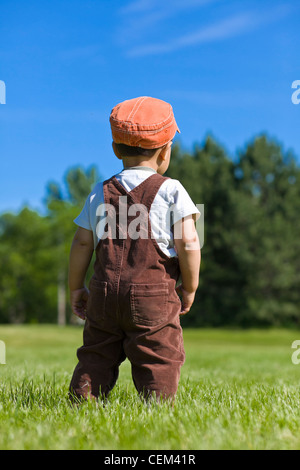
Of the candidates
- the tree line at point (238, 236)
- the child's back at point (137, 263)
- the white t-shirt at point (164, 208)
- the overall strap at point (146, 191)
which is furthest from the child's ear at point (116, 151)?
the tree line at point (238, 236)

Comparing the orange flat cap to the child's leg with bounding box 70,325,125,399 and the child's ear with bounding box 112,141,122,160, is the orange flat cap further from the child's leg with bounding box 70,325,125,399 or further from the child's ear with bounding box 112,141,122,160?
the child's leg with bounding box 70,325,125,399

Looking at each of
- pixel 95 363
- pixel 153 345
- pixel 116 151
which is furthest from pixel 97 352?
pixel 116 151

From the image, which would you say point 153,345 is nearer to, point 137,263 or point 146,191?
point 137,263

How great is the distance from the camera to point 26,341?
24.8 metres

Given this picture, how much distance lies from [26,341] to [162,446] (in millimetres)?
23751

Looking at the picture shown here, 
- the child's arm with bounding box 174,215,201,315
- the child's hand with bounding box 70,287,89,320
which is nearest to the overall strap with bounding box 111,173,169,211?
the child's arm with bounding box 174,215,201,315

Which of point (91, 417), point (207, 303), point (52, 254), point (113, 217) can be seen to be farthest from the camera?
point (52, 254)

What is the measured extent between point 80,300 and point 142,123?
127 cm

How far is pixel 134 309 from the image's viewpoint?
301cm

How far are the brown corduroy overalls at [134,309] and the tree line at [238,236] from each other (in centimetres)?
3513

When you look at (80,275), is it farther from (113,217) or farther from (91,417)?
(91,417)

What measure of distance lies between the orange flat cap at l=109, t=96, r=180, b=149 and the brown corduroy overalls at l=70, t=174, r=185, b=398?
10.7 inches

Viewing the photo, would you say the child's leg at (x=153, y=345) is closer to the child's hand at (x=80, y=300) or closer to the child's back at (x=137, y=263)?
the child's back at (x=137, y=263)
